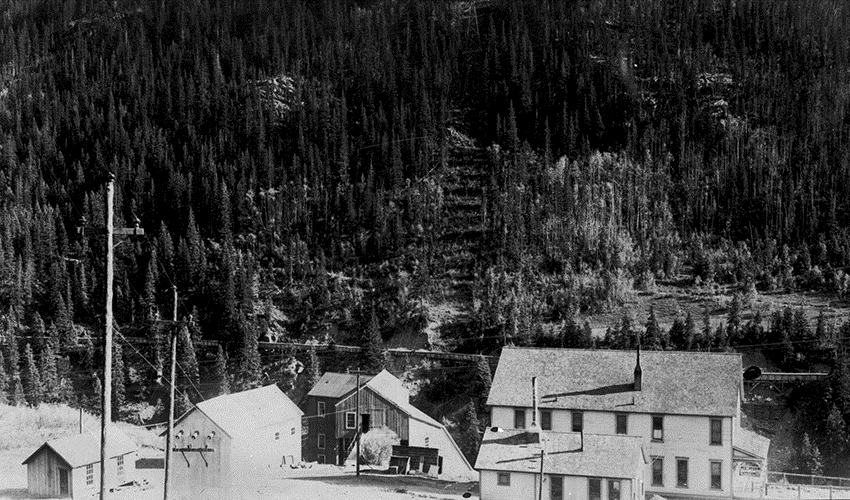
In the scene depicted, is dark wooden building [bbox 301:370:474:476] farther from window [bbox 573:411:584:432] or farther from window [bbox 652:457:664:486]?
window [bbox 652:457:664:486]

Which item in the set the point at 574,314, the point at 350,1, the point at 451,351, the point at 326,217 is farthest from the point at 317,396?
the point at 350,1

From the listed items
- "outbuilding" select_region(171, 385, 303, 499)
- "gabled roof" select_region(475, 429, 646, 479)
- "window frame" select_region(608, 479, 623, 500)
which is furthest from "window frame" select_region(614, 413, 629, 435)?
"outbuilding" select_region(171, 385, 303, 499)

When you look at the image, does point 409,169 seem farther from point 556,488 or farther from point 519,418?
point 556,488

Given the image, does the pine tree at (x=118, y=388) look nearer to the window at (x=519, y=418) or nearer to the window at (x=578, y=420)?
the window at (x=519, y=418)

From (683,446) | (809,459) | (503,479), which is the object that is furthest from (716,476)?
(809,459)

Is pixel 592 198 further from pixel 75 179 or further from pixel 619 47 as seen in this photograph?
pixel 75 179

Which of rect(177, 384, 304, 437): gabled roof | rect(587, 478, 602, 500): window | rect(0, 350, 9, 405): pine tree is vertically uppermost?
rect(177, 384, 304, 437): gabled roof
